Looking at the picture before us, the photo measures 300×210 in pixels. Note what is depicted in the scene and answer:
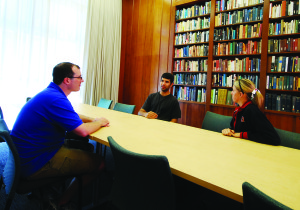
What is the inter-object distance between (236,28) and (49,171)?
11.9ft

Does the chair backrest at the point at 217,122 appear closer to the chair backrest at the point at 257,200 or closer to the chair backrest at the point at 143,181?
the chair backrest at the point at 143,181

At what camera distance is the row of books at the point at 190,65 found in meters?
3.84

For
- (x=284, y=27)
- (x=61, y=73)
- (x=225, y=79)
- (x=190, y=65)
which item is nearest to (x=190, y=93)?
(x=190, y=65)

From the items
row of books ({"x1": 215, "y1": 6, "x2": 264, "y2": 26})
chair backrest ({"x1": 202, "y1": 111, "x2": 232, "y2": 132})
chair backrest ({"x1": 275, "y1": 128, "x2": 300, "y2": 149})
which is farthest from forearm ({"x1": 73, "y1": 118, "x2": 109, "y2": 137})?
row of books ({"x1": 215, "y1": 6, "x2": 264, "y2": 26})

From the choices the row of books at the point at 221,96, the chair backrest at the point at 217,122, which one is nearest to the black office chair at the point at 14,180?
the chair backrest at the point at 217,122

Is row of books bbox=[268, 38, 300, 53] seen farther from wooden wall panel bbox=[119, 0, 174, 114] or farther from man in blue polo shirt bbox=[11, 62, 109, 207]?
man in blue polo shirt bbox=[11, 62, 109, 207]

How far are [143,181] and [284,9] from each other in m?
3.52

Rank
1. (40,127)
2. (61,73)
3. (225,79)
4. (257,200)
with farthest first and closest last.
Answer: (225,79) < (61,73) < (40,127) < (257,200)

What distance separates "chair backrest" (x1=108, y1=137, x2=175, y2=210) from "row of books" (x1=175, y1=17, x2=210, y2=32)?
358 centimetres

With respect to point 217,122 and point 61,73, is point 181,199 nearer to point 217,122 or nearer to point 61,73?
point 217,122

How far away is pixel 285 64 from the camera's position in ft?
9.95

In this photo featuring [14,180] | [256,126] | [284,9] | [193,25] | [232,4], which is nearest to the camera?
[14,180]

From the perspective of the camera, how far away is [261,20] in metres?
3.20

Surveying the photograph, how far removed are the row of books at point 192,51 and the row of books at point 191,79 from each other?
16.2 inches
